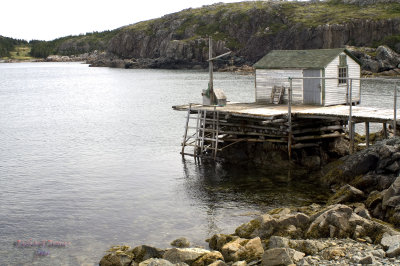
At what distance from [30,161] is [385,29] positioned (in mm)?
107141

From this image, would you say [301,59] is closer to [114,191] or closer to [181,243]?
[114,191]

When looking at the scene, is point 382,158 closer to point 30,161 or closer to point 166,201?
point 166,201

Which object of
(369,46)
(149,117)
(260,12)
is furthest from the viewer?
(260,12)

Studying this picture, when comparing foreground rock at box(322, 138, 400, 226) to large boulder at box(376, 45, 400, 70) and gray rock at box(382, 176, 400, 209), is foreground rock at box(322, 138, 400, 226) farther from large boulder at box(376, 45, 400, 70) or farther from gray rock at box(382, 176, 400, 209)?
large boulder at box(376, 45, 400, 70)

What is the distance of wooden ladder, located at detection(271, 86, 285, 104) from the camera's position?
32.8 meters

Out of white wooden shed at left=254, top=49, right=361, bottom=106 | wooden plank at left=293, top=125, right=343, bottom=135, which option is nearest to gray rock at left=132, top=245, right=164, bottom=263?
wooden plank at left=293, top=125, right=343, bottom=135

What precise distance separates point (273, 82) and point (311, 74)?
2.86 metres

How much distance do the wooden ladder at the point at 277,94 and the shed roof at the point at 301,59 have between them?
1.35 m

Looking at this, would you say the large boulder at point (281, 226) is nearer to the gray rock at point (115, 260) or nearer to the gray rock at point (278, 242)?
the gray rock at point (278, 242)

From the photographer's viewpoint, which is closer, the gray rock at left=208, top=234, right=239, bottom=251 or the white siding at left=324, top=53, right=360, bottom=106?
the gray rock at left=208, top=234, right=239, bottom=251

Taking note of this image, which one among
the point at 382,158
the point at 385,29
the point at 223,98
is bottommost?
the point at 382,158

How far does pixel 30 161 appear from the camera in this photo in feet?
112

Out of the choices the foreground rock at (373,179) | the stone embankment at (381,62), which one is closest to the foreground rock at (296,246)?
the foreground rock at (373,179)

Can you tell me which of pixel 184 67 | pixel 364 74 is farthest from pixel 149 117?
pixel 184 67
